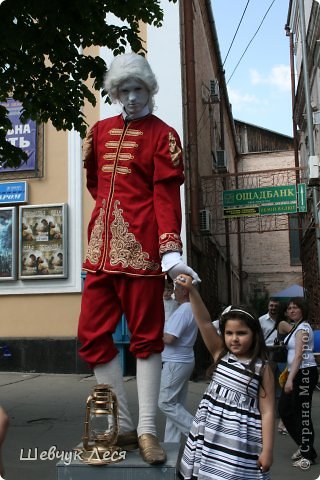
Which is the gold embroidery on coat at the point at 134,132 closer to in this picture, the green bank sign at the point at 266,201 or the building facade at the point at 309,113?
the building facade at the point at 309,113

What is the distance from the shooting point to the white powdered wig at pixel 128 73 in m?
2.68

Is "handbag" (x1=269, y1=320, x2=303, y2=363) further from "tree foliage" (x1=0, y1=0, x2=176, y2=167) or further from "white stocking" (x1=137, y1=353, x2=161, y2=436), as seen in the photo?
"tree foliage" (x1=0, y1=0, x2=176, y2=167)

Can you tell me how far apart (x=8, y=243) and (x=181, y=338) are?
215 inches

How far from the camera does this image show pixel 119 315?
2623 millimetres

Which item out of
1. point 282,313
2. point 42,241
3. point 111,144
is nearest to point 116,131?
point 111,144

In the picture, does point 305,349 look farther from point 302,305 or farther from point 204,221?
point 204,221

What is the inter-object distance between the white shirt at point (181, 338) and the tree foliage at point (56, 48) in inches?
80.7

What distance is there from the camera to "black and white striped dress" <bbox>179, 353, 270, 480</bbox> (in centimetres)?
219

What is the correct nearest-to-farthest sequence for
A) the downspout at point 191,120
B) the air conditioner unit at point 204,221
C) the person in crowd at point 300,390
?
1. the person in crowd at point 300,390
2. the downspout at point 191,120
3. the air conditioner unit at point 204,221

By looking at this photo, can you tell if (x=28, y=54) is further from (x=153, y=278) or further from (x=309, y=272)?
(x=309, y=272)

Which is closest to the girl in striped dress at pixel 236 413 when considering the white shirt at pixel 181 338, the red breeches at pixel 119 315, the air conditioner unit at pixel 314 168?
the red breeches at pixel 119 315

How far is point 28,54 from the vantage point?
4.58 meters

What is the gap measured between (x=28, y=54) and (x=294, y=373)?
360 centimetres

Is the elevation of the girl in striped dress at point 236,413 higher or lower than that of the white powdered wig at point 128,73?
lower
